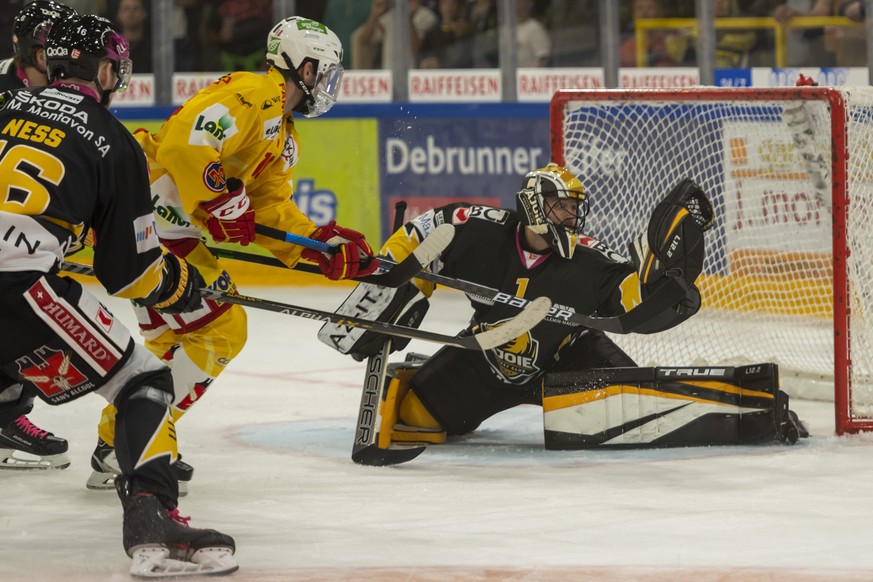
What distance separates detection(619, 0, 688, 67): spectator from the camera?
7.94 m

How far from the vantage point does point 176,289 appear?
117 inches

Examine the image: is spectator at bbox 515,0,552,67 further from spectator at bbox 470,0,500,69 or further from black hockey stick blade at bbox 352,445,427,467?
black hockey stick blade at bbox 352,445,427,467

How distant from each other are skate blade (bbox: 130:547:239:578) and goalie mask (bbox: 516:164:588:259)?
5.03 feet

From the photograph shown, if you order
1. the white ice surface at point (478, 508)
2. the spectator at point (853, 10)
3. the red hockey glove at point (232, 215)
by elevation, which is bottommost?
the white ice surface at point (478, 508)

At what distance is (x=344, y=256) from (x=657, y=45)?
15.3ft

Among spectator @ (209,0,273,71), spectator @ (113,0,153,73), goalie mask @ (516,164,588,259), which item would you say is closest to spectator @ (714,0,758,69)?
spectator @ (209,0,273,71)

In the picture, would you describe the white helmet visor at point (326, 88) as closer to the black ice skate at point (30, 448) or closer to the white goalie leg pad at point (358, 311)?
the white goalie leg pad at point (358, 311)

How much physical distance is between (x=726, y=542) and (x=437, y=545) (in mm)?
583

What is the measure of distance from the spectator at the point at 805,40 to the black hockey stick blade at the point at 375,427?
472 cm

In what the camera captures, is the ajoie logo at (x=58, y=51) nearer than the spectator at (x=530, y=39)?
Yes

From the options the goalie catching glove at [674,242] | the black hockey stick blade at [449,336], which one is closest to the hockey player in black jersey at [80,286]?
the black hockey stick blade at [449,336]

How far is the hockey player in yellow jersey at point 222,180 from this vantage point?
3.49 m

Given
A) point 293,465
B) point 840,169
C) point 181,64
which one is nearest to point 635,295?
point 840,169

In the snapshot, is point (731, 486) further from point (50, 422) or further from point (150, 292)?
point (50, 422)
